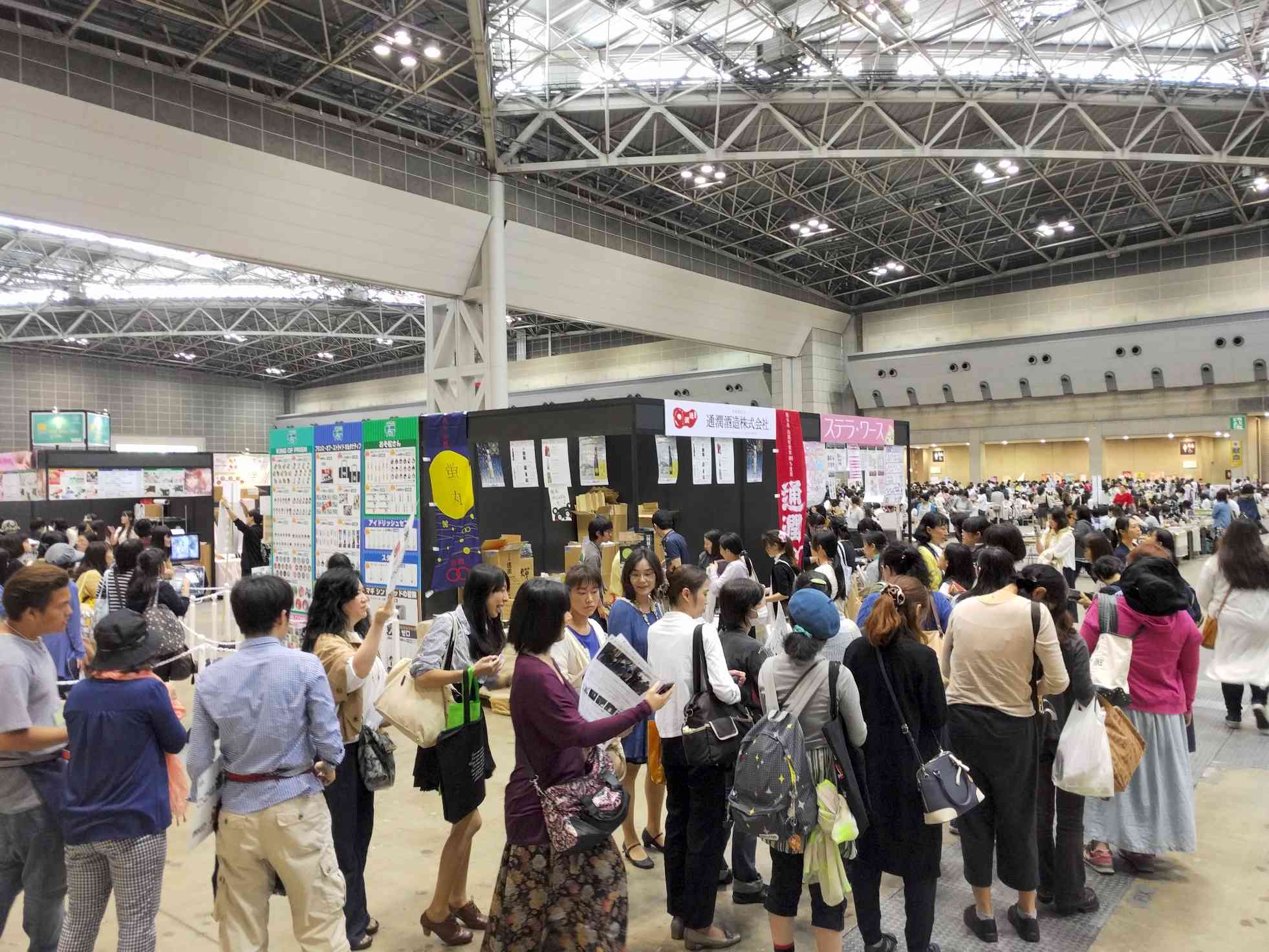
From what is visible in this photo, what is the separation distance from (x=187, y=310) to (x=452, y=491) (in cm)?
2133

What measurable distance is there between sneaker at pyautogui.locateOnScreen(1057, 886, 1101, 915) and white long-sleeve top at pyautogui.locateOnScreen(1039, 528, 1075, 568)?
15.5 feet

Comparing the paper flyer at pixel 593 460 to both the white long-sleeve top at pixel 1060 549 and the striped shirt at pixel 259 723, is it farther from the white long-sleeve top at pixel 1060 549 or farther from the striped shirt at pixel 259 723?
the striped shirt at pixel 259 723

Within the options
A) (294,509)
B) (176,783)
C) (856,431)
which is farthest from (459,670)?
(856,431)

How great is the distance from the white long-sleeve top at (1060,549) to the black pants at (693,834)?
5750 millimetres

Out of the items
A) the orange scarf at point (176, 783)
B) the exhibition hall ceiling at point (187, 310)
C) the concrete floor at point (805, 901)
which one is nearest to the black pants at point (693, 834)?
the concrete floor at point (805, 901)

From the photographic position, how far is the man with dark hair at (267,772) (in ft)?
7.77

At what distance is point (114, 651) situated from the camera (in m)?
2.38

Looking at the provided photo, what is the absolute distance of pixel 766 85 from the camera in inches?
521

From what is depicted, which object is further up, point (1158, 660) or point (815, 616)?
point (815, 616)

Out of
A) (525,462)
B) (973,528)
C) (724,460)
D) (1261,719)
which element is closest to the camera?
(1261,719)

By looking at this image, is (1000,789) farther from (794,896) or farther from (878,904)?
(794,896)

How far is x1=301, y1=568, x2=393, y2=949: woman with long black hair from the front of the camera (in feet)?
9.57

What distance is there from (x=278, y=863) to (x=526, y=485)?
6253mm

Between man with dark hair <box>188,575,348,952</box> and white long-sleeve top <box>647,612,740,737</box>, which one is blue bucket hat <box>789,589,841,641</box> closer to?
white long-sleeve top <box>647,612,740,737</box>
